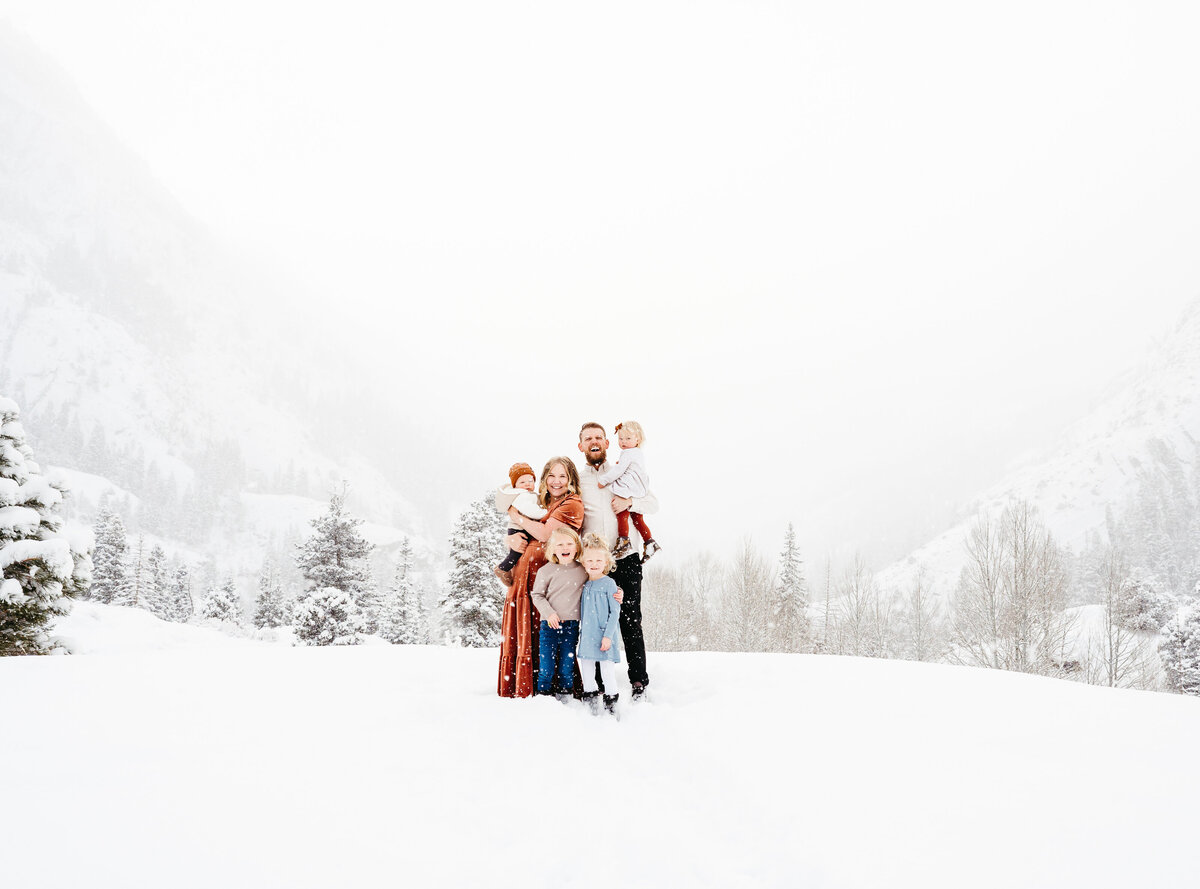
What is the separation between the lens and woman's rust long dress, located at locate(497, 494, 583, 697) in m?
5.68

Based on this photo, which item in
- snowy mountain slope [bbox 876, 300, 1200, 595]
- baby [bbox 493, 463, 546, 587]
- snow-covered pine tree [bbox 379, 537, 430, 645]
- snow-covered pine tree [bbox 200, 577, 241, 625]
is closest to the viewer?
baby [bbox 493, 463, 546, 587]

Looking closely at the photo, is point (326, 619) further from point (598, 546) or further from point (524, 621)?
point (598, 546)

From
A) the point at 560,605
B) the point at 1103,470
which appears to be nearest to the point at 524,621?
the point at 560,605

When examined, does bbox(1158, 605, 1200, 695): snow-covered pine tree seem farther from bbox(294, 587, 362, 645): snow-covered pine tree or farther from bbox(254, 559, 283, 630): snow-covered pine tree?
bbox(254, 559, 283, 630): snow-covered pine tree

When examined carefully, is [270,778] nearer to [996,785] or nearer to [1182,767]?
[996,785]

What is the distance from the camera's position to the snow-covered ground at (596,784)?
2.76 metres

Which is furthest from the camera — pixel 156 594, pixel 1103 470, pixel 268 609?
pixel 1103 470

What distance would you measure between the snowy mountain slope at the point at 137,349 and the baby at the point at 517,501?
13519 cm

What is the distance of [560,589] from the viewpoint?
Answer: 566 cm

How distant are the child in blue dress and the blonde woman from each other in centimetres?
38

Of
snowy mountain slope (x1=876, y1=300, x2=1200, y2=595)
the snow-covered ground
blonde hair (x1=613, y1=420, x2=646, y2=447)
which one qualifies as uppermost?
snowy mountain slope (x1=876, y1=300, x2=1200, y2=595)

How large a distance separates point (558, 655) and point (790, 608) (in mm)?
34523

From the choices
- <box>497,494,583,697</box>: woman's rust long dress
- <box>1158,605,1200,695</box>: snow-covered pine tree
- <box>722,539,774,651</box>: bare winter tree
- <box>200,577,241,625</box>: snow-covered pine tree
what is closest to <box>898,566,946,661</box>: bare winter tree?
<box>722,539,774,651</box>: bare winter tree

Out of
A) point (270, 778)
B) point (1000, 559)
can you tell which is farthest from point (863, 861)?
point (1000, 559)
